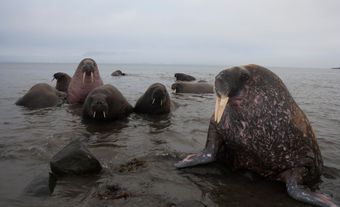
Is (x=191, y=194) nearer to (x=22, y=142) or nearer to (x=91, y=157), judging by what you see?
(x=91, y=157)

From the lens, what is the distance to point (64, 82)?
48.0 ft

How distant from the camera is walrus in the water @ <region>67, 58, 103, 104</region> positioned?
11.7m

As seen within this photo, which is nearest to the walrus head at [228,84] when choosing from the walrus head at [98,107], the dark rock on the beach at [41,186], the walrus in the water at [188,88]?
the dark rock on the beach at [41,186]

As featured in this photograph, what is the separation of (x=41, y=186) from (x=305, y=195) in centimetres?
310

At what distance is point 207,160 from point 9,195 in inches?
102

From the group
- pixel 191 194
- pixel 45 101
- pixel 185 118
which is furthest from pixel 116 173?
pixel 45 101

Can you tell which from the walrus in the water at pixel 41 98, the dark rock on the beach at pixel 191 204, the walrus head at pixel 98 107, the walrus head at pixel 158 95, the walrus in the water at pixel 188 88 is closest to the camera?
the dark rock on the beach at pixel 191 204

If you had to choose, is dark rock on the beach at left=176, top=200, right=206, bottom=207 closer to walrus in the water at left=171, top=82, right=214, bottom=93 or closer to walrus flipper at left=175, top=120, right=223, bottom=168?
walrus flipper at left=175, top=120, right=223, bottom=168

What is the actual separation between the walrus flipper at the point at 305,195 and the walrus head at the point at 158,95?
562 cm

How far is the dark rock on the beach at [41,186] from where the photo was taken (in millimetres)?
4293

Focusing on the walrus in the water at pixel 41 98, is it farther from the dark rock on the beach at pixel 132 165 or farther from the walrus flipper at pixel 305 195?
the walrus flipper at pixel 305 195

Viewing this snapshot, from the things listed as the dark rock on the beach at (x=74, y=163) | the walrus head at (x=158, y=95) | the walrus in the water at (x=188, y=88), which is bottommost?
the walrus in the water at (x=188, y=88)

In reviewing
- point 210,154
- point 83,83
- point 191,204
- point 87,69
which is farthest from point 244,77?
point 83,83

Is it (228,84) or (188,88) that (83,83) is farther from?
(228,84)
